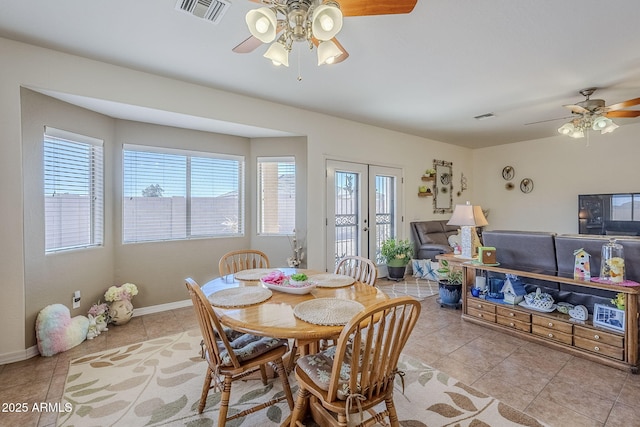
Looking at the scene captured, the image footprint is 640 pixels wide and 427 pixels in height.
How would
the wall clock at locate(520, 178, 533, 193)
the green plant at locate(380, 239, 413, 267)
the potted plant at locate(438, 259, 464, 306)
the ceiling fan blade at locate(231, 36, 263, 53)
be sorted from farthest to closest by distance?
the wall clock at locate(520, 178, 533, 193)
the green plant at locate(380, 239, 413, 267)
the potted plant at locate(438, 259, 464, 306)
the ceiling fan blade at locate(231, 36, 263, 53)

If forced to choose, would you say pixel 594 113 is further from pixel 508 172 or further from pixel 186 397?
pixel 186 397

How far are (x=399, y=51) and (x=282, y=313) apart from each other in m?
2.39

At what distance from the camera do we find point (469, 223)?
3.47 meters

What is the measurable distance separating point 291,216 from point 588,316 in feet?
11.1

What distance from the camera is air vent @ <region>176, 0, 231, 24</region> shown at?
6.39ft

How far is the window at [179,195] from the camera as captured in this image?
11.5 feet

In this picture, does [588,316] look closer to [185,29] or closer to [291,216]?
[291,216]

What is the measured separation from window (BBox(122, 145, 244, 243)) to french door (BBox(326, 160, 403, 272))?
138 centimetres

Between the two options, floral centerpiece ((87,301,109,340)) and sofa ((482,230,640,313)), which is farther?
floral centerpiece ((87,301,109,340))

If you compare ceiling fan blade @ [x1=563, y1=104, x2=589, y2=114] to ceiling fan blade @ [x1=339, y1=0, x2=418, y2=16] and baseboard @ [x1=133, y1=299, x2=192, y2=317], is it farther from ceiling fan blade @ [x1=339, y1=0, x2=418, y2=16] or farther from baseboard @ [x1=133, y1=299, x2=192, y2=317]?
baseboard @ [x1=133, y1=299, x2=192, y2=317]

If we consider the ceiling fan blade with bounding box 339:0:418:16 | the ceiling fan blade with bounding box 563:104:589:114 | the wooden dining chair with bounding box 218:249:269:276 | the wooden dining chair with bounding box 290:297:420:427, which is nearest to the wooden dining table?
the wooden dining chair with bounding box 290:297:420:427

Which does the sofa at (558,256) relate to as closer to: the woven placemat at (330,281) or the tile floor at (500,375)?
the tile floor at (500,375)

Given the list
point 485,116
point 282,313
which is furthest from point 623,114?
point 282,313

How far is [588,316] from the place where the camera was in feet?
8.45
